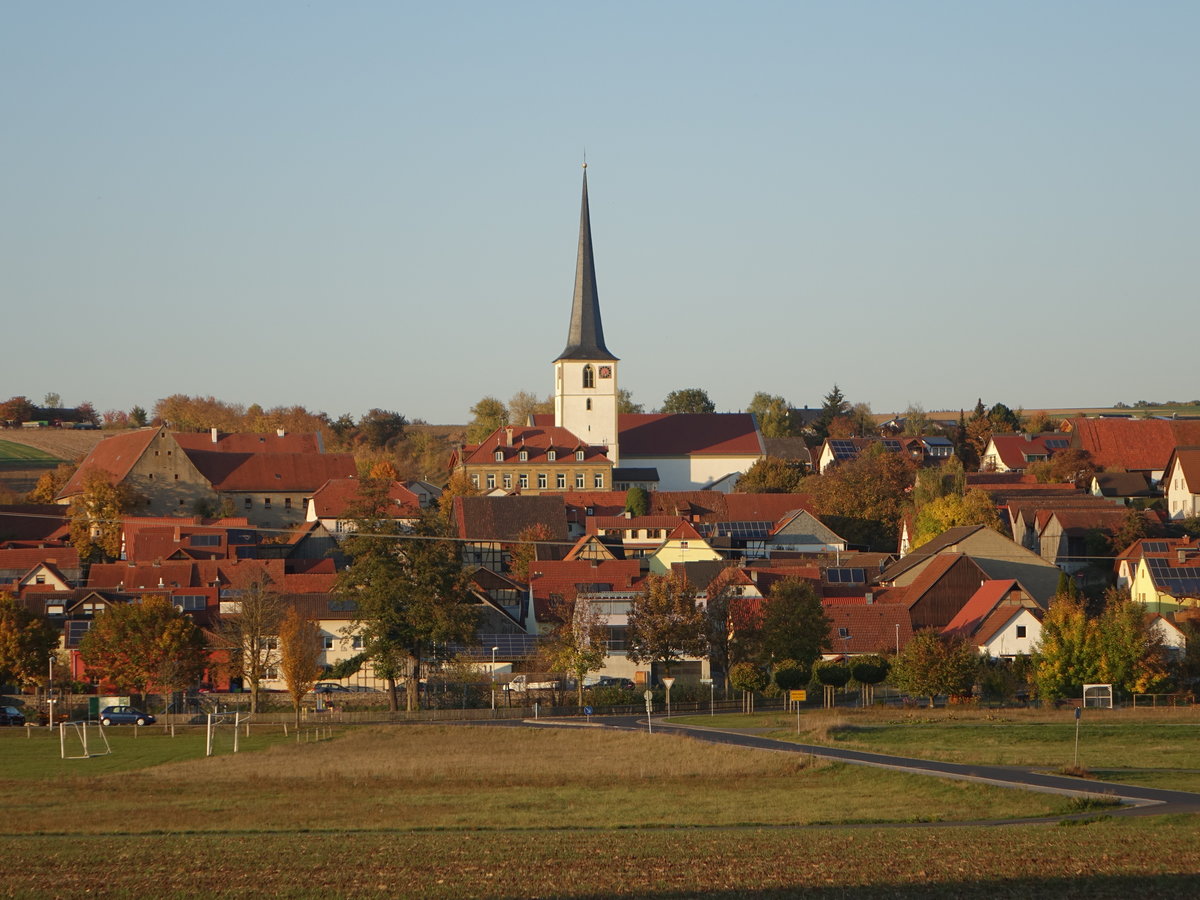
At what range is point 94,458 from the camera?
103250 mm

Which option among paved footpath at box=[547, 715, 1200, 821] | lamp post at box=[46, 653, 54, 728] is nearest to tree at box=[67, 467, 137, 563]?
lamp post at box=[46, 653, 54, 728]

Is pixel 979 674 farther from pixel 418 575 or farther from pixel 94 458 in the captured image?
pixel 94 458

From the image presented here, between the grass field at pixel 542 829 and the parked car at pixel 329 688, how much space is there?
50.4ft

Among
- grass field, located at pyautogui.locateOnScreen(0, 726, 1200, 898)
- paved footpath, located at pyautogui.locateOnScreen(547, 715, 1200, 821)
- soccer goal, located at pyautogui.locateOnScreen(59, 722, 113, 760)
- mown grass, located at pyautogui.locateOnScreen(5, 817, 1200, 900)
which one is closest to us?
mown grass, located at pyautogui.locateOnScreen(5, 817, 1200, 900)

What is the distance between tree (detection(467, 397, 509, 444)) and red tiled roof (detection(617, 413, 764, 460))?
2167 cm

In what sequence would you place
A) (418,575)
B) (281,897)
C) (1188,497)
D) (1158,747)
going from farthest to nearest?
(1188,497)
(418,575)
(1158,747)
(281,897)

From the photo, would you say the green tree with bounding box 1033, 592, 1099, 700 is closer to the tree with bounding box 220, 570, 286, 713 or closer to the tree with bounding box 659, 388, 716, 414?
the tree with bounding box 220, 570, 286, 713

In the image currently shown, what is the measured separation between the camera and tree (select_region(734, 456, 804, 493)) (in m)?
96.1

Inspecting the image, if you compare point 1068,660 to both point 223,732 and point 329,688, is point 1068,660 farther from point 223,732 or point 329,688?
point 329,688

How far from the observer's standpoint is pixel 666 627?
5431cm

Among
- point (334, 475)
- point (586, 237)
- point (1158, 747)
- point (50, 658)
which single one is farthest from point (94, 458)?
point (1158, 747)

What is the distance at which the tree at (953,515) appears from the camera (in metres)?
74.6

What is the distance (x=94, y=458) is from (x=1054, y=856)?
92.2m

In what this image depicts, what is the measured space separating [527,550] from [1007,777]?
5065 centimetres
